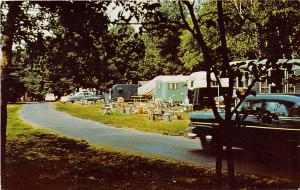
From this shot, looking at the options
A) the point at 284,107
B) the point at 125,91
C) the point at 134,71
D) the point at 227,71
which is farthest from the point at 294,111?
the point at 125,91

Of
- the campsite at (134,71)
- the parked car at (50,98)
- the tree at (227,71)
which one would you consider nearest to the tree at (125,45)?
the campsite at (134,71)

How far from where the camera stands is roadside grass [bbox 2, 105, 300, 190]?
19.4ft

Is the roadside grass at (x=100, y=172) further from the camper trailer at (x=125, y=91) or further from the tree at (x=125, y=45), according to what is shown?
the camper trailer at (x=125, y=91)

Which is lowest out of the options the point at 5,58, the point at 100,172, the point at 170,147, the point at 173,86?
the point at 100,172

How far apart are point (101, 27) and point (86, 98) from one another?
120 feet

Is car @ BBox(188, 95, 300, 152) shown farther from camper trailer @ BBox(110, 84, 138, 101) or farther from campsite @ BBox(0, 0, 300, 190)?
camper trailer @ BBox(110, 84, 138, 101)

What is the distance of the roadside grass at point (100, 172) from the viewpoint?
590 centimetres

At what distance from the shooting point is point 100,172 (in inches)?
270

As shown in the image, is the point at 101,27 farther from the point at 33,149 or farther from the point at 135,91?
the point at 135,91

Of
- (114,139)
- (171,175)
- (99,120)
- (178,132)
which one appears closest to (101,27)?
(171,175)

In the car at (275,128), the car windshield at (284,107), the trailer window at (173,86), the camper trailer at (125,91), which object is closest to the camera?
the car at (275,128)

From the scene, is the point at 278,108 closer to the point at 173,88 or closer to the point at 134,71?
the point at 134,71

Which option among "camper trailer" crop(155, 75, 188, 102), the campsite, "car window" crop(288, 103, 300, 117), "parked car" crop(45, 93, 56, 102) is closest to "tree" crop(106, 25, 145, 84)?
the campsite

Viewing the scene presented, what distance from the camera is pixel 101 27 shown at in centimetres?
486
